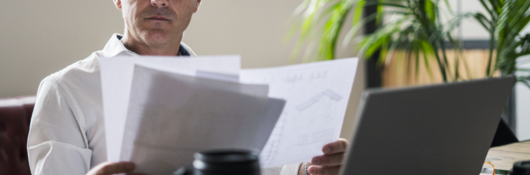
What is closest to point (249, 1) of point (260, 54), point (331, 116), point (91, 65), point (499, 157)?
point (260, 54)

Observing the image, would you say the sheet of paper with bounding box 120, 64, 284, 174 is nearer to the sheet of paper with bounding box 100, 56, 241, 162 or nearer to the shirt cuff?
the sheet of paper with bounding box 100, 56, 241, 162

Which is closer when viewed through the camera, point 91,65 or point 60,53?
point 91,65

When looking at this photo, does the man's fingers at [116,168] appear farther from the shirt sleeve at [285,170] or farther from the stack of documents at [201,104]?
the shirt sleeve at [285,170]

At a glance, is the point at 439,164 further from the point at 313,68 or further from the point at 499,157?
the point at 499,157

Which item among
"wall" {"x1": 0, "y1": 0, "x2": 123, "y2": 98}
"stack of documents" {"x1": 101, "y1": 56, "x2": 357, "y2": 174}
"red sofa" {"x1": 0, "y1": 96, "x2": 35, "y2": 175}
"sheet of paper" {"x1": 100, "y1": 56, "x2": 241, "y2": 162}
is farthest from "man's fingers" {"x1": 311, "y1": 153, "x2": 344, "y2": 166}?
"wall" {"x1": 0, "y1": 0, "x2": 123, "y2": 98}

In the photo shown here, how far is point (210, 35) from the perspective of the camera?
2479 mm

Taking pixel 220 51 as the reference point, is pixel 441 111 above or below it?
above

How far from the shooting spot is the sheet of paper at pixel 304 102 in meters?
0.68

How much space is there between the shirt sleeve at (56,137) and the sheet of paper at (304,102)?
46 cm

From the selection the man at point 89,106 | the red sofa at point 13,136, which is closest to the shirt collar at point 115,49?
the man at point 89,106

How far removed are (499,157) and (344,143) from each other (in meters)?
0.53

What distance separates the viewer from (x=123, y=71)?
65 centimetres

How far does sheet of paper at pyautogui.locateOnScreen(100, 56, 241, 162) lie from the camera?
0.64 m

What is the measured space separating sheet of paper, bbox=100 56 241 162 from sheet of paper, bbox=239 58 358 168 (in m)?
0.04
